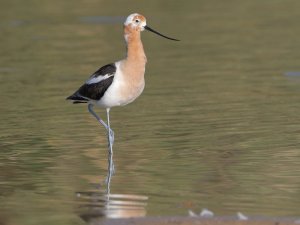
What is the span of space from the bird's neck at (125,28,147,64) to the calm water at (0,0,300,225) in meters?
0.96

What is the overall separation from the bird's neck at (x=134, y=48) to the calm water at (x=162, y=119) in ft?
3.14

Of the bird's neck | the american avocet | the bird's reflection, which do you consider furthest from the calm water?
the bird's neck

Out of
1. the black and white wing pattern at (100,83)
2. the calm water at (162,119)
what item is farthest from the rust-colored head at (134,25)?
the calm water at (162,119)

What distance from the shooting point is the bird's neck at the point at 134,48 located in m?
11.3

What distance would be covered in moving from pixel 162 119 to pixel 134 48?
189cm

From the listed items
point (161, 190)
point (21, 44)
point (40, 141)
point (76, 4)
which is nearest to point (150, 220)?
point (161, 190)

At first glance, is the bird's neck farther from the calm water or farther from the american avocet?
the calm water

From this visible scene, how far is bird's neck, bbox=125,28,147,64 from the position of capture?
1127 cm

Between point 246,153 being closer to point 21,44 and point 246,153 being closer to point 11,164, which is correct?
point 11,164

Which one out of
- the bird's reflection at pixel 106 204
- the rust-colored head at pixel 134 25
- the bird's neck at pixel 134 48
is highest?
the rust-colored head at pixel 134 25

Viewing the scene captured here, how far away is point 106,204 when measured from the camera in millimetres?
8992

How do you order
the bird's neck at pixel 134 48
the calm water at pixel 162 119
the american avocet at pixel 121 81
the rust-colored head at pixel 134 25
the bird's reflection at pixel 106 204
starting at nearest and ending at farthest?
1. the bird's reflection at pixel 106 204
2. the calm water at pixel 162 119
3. the american avocet at pixel 121 81
4. the bird's neck at pixel 134 48
5. the rust-colored head at pixel 134 25

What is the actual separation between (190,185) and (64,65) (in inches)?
323

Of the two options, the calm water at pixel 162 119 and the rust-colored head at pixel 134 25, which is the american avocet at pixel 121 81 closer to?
the rust-colored head at pixel 134 25
